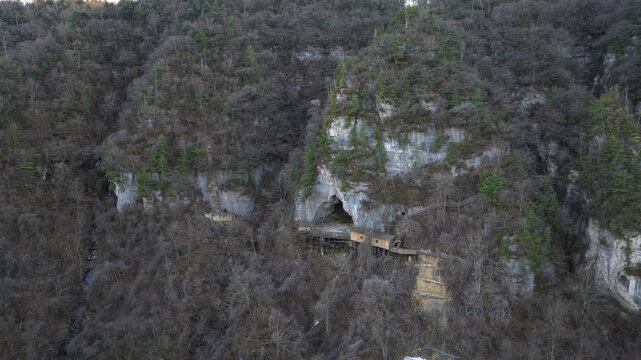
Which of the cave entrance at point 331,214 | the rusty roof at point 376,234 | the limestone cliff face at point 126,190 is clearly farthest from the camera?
the limestone cliff face at point 126,190

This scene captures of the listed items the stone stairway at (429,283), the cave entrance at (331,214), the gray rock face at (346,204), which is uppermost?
the gray rock face at (346,204)

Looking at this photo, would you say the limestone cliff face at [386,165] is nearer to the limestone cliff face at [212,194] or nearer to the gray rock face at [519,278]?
the limestone cliff face at [212,194]

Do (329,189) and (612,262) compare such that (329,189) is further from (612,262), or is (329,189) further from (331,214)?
(612,262)

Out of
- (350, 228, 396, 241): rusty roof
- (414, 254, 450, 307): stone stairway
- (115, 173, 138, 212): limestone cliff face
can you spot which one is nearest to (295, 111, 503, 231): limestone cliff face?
(350, 228, 396, 241): rusty roof

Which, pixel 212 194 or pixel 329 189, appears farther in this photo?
pixel 212 194

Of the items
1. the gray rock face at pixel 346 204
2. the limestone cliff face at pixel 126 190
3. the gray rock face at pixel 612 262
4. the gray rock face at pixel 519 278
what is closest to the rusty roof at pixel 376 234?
the gray rock face at pixel 346 204

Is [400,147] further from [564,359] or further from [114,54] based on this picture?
[114,54]

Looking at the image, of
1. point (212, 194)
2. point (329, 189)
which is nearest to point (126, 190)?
point (212, 194)
